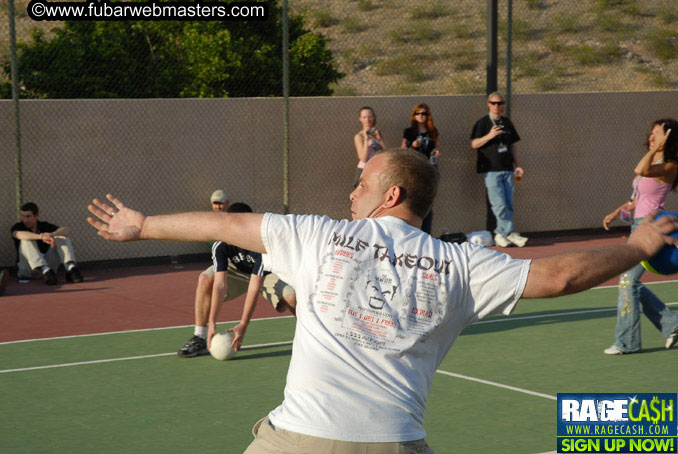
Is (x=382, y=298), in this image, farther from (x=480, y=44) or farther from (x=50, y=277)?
(x=480, y=44)

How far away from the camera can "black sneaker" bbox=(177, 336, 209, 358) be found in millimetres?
8914

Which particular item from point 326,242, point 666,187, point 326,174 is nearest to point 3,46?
point 326,174

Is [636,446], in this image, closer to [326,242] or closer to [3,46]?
[326,242]

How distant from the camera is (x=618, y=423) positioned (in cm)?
683

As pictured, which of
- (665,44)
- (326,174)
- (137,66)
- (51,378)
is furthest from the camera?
(665,44)

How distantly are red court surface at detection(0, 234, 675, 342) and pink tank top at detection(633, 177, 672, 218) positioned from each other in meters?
4.15

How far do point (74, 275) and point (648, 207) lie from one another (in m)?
7.32

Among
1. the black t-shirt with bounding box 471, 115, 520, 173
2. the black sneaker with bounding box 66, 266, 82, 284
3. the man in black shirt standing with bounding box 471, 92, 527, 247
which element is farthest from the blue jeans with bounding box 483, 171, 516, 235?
the black sneaker with bounding box 66, 266, 82, 284

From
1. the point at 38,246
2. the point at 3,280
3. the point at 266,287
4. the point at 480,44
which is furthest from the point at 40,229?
the point at 480,44

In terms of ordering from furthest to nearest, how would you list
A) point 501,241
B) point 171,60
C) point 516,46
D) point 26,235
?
point 516,46 < point 171,60 < point 501,241 < point 26,235

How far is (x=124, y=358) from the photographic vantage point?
891 cm

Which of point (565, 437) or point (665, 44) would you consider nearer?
point (565, 437)

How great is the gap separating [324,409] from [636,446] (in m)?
3.80

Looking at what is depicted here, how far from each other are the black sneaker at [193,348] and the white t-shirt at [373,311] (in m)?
5.60
